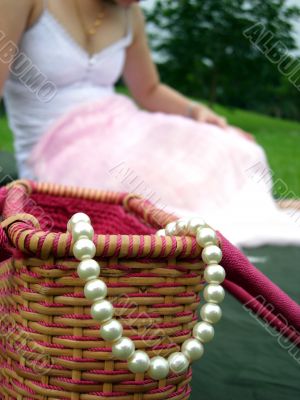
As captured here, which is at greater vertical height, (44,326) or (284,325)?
(44,326)

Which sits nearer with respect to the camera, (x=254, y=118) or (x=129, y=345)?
(x=129, y=345)

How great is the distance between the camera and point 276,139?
5723 mm

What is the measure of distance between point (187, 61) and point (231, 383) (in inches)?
232

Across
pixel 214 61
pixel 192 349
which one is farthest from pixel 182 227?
pixel 214 61

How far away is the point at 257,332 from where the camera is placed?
1181 millimetres

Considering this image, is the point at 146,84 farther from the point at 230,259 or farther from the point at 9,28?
the point at 230,259

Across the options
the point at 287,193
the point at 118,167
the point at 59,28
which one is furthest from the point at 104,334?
the point at 287,193

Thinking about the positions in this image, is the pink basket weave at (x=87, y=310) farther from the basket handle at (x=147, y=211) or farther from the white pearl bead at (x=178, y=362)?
the basket handle at (x=147, y=211)

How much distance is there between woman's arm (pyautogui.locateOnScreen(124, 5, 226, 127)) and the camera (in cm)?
201

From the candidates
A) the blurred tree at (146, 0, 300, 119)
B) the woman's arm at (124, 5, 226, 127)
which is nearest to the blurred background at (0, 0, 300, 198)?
the blurred tree at (146, 0, 300, 119)

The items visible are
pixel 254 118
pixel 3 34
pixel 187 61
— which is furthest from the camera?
pixel 254 118

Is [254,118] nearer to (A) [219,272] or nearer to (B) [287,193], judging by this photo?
(B) [287,193]

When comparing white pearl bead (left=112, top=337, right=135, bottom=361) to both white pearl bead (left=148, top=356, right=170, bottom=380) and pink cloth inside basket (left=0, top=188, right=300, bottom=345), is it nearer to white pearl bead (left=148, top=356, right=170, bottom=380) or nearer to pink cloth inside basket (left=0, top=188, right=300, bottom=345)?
white pearl bead (left=148, top=356, right=170, bottom=380)

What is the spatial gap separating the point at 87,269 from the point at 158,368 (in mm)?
131
